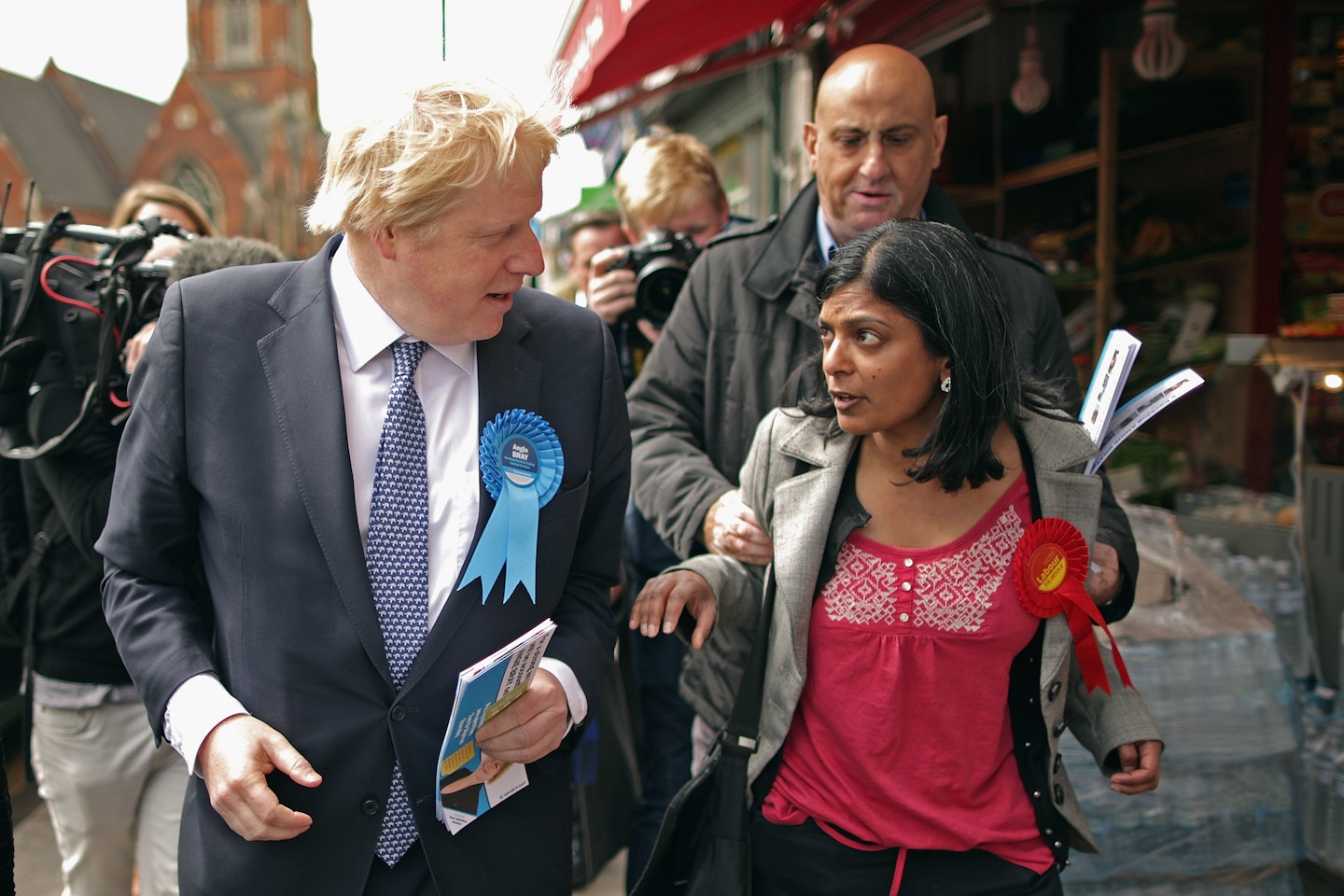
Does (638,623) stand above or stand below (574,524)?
below

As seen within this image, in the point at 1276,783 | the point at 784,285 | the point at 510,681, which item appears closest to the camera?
the point at 510,681

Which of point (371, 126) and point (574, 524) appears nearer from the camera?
point (371, 126)

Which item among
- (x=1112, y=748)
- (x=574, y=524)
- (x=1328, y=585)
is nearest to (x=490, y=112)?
(x=574, y=524)

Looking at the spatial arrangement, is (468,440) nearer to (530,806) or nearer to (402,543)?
(402,543)

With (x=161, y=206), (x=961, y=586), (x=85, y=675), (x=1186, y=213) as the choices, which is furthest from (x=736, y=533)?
(x=1186, y=213)

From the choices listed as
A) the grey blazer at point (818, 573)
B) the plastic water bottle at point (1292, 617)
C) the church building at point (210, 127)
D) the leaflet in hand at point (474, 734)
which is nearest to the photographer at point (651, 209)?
the grey blazer at point (818, 573)

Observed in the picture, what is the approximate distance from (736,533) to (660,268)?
1056mm

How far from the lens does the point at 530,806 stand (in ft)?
4.92

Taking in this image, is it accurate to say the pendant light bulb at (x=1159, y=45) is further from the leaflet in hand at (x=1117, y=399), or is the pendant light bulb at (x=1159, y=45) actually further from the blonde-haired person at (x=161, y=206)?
the blonde-haired person at (x=161, y=206)

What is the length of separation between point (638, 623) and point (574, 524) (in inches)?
8.8

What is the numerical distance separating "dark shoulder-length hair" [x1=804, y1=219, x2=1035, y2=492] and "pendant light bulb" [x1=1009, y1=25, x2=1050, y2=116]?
9.70ft

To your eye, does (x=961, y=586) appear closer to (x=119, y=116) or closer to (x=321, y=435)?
(x=321, y=435)

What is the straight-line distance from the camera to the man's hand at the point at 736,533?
68.6 inches

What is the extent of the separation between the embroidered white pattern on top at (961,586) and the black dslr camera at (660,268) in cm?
131
